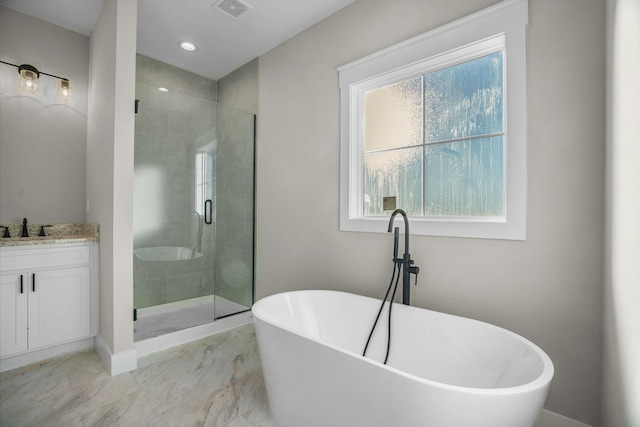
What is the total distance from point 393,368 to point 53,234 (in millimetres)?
2911

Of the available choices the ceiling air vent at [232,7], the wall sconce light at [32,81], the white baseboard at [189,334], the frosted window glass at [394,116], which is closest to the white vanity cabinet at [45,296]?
the white baseboard at [189,334]

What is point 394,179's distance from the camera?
221cm

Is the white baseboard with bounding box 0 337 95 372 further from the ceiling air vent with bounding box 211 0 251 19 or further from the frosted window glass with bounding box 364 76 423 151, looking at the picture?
the ceiling air vent with bounding box 211 0 251 19

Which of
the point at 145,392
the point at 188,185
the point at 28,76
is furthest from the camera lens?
the point at 188,185

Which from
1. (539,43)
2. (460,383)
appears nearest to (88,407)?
(460,383)

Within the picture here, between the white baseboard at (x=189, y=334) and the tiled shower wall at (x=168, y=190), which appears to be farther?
the tiled shower wall at (x=168, y=190)

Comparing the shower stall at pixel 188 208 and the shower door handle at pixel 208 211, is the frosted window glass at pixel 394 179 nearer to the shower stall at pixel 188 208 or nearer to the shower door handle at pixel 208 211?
the shower stall at pixel 188 208

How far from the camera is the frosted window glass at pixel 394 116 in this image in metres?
2.12

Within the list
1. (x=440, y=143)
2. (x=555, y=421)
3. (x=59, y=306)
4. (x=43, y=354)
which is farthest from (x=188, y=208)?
(x=555, y=421)

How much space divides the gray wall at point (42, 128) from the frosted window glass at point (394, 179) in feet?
8.30

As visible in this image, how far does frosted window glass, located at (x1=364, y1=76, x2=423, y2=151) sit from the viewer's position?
2121mm

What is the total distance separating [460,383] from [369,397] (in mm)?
624

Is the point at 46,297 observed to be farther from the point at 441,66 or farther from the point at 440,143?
the point at 441,66

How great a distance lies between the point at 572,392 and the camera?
1.45 metres
